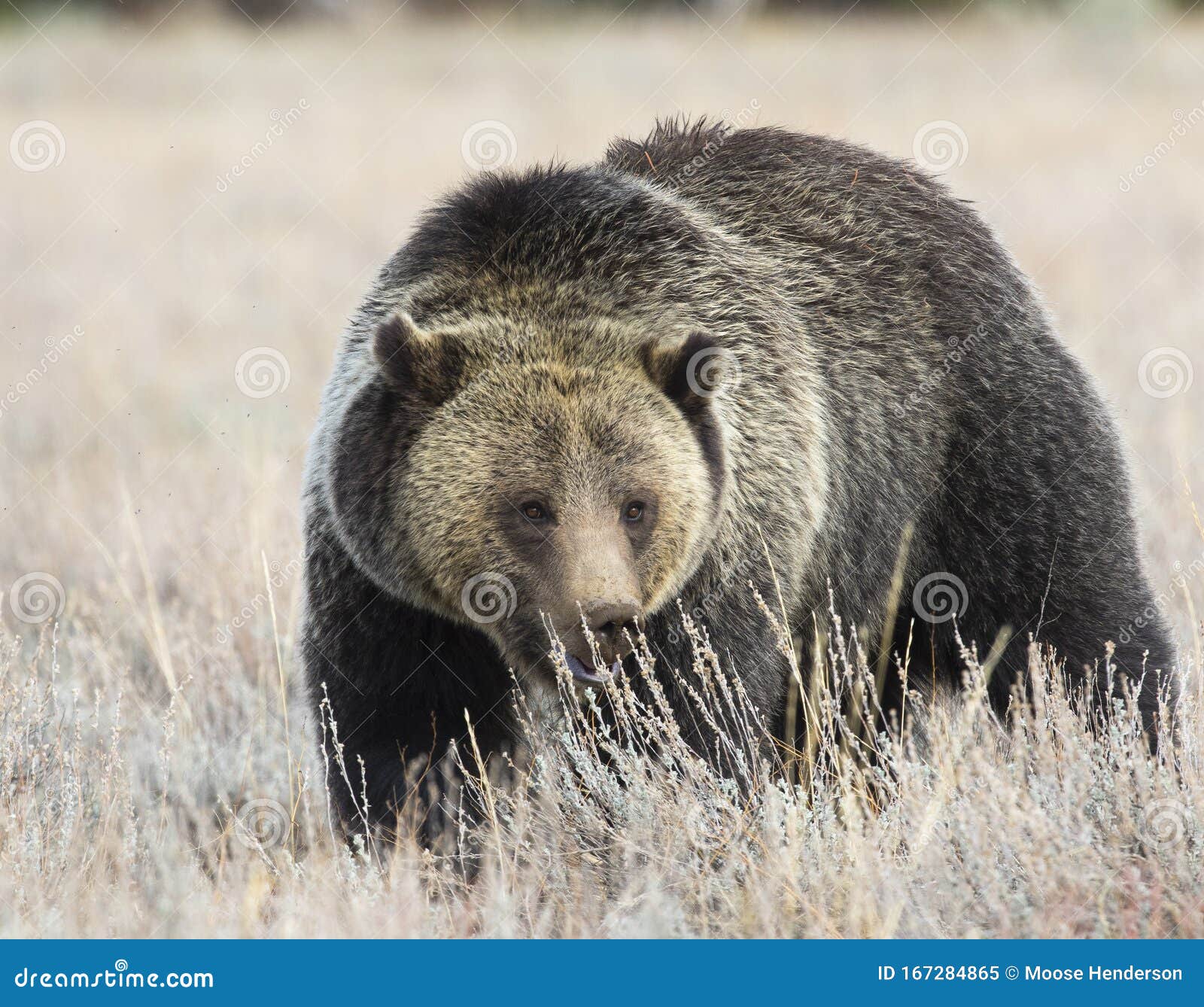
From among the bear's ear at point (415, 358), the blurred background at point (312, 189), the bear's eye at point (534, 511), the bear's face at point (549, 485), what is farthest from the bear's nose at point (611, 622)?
the blurred background at point (312, 189)

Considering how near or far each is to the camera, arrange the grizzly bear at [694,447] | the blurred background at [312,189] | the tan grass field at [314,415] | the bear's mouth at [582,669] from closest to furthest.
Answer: the tan grass field at [314,415], the bear's mouth at [582,669], the grizzly bear at [694,447], the blurred background at [312,189]

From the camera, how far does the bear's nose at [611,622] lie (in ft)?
12.4

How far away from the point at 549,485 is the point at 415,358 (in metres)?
0.53

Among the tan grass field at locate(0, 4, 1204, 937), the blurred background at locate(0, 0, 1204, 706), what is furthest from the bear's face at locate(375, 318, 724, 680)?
the blurred background at locate(0, 0, 1204, 706)

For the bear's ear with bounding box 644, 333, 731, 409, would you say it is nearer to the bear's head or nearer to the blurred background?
the bear's head

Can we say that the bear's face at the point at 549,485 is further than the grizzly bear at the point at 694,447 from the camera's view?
No

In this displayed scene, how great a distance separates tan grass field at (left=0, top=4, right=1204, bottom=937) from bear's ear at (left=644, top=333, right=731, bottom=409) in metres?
0.90

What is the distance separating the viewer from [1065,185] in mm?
17031

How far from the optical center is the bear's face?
3916 mm

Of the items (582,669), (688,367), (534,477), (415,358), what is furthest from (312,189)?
(582,669)

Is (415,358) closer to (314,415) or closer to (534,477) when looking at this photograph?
Result: (534,477)

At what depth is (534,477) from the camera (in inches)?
156

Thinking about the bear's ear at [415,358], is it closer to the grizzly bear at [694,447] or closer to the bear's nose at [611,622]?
the grizzly bear at [694,447]

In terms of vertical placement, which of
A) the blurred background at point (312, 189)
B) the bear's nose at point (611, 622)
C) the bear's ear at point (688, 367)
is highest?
the blurred background at point (312, 189)
